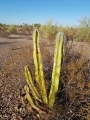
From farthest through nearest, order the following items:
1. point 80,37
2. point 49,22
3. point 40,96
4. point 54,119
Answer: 1. point 49,22
2. point 80,37
3. point 40,96
4. point 54,119

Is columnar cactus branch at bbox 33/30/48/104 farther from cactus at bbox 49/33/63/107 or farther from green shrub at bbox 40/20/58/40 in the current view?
green shrub at bbox 40/20/58/40

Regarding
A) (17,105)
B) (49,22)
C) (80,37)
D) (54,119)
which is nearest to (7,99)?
→ (17,105)

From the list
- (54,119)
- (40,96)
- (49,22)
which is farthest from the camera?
(49,22)

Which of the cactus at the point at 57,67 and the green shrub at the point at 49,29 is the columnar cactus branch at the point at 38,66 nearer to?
the cactus at the point at 57,67

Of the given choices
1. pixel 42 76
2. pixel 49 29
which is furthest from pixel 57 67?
pixel 49 29

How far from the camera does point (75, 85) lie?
17.9ft

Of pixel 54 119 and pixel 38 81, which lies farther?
pixel 38 81

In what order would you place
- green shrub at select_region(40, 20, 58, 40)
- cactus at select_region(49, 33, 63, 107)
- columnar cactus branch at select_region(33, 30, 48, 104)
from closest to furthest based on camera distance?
cactus at select_region(49, 33, 63, 107), columnar cactus branch at select_region(33, 30, 48, 104), green shrub at select_region(40, 20, 58, 40)

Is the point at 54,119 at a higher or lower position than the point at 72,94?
lower

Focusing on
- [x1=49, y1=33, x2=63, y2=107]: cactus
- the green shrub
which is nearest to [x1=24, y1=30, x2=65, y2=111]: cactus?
[x1=49, y1=33, x2=63, y2=107]: cactus

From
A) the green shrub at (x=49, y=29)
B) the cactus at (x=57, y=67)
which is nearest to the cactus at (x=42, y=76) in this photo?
the cactus at (x=57, y=67)

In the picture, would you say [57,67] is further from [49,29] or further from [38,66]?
[49,29]

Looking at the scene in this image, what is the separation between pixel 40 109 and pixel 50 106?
274 mm

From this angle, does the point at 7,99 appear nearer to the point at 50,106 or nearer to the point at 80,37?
the point at 50,106
